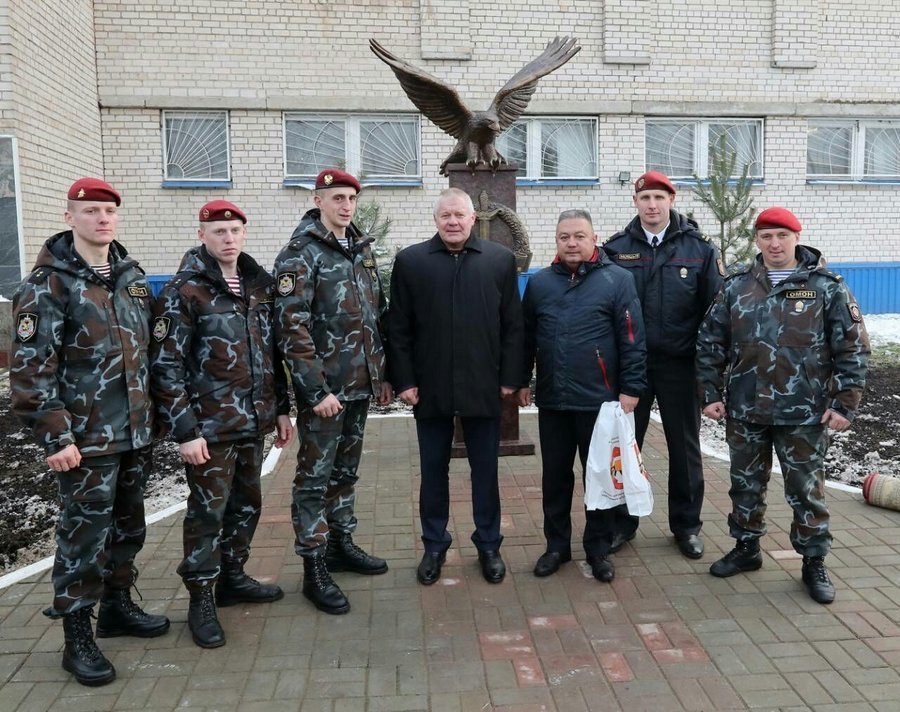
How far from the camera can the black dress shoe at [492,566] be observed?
3670 mm

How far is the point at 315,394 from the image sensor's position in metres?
3.30

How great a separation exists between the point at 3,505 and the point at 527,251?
4094mm

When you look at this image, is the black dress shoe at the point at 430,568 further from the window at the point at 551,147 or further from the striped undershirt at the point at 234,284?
the window at the point at 551,147

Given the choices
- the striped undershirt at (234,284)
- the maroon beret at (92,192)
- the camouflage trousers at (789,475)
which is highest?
the maroon beret at (92,192)

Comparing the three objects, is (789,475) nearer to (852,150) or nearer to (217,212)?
(217,212)

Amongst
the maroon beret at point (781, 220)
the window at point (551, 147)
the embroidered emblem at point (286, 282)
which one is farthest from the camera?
the window at point (551, 147)

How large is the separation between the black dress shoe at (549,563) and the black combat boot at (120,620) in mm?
1751

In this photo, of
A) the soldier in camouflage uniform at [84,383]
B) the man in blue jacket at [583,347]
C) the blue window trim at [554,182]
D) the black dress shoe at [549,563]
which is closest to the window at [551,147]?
the blue window trim at [554,182]

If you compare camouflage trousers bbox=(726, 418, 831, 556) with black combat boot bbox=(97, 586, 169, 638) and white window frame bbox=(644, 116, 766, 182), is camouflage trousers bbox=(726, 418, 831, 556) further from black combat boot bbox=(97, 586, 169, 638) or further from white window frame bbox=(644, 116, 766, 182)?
white window frame bbox=(644, 116, 766, 182)

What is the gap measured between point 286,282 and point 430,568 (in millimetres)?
1557

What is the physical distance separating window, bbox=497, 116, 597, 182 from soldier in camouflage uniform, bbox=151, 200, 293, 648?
996 cm

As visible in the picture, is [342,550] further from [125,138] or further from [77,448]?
[125,138]

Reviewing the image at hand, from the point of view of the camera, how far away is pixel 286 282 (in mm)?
3260

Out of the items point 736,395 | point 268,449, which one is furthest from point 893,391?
point 268,449
